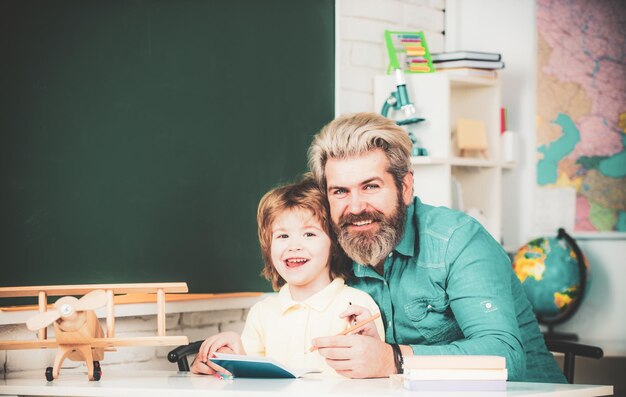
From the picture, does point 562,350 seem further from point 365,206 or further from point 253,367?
point 253,367

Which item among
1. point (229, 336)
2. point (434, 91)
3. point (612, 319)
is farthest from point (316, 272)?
point (612, 319)

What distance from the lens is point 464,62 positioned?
3.92m

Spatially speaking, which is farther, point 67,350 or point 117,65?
point 117,65

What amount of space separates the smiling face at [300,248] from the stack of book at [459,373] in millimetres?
699

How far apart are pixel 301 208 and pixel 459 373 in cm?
84

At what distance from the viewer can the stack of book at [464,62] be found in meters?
3.92

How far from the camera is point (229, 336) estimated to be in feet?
7.64

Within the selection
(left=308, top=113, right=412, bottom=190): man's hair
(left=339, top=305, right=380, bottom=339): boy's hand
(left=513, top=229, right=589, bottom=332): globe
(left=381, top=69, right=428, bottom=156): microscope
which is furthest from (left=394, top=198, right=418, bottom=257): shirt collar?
(left=513, top=229, right=589, bottom=332): globe

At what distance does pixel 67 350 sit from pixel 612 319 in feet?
10.2

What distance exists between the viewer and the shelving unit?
381 centimetres

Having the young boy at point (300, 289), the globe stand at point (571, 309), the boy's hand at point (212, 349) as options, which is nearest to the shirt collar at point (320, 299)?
the young boy at point (300, 289)

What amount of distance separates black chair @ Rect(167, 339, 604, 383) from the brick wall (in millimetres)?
1482

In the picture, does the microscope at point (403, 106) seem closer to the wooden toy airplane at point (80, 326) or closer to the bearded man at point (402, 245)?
the bearded man at point (402, 245)

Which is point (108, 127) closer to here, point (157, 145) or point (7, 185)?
point (157, 145)
